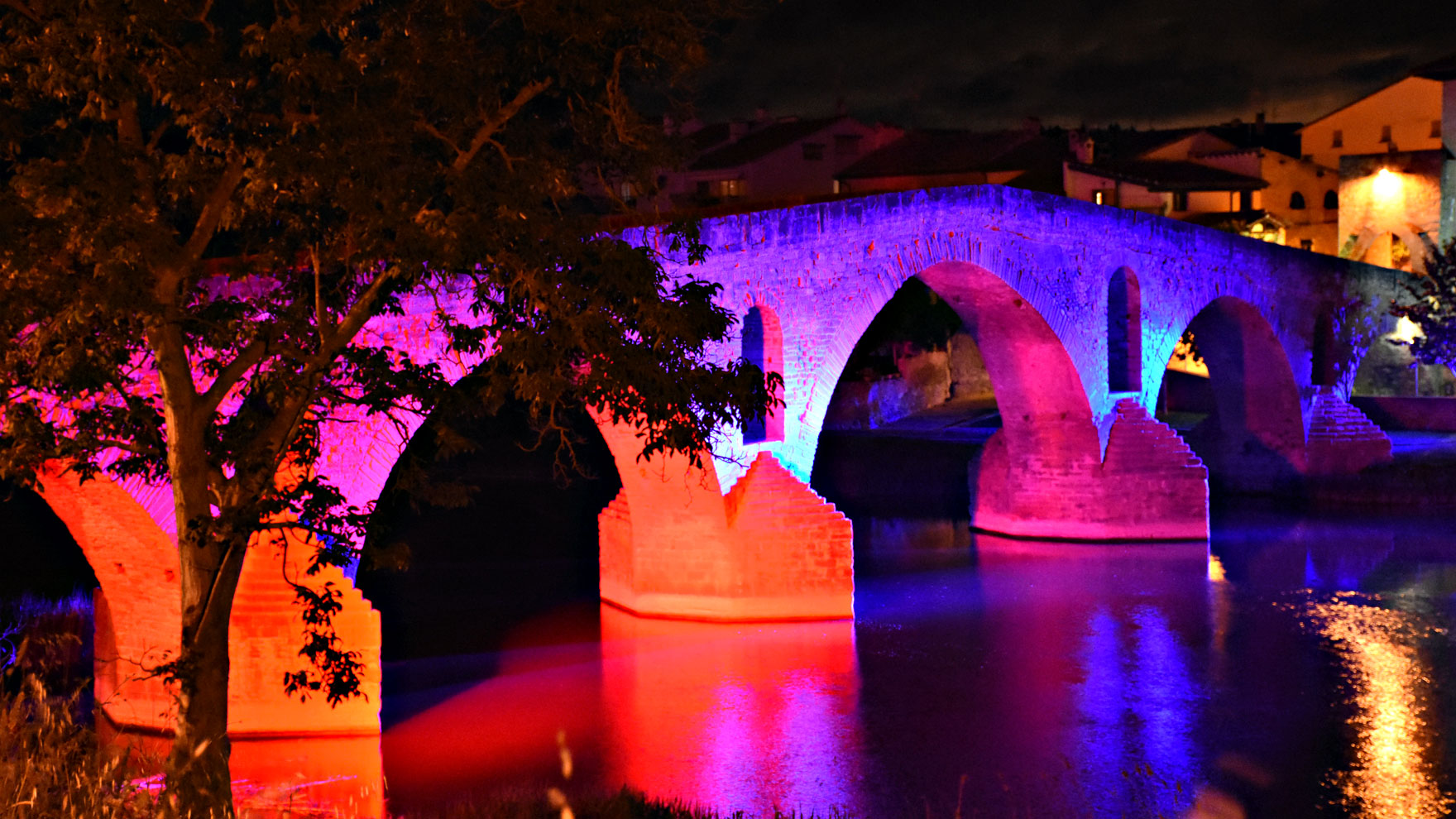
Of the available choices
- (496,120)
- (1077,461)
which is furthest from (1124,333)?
(496,120)

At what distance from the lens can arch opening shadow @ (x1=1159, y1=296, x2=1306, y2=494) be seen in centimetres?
2689

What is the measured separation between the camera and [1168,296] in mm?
23250

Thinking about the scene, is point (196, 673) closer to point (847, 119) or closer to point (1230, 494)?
point (1230, 494)

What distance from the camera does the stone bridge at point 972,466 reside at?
1151 cm

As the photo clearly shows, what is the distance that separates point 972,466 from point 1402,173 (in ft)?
70.9

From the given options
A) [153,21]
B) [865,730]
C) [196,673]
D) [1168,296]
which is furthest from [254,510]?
[1168,296]

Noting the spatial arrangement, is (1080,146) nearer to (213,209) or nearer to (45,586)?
(45,586)

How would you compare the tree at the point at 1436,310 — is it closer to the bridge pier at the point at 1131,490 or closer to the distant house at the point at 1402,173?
the distant house at the point at 1402,173

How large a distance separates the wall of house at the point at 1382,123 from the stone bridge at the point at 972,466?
13.8 metres

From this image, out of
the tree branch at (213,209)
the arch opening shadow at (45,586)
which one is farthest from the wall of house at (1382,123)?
the tree branch at (213,209)

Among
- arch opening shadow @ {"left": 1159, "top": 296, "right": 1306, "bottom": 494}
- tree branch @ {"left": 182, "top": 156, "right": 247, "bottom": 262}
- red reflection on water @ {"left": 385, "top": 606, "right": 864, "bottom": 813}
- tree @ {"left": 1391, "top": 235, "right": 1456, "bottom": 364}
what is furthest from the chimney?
tree branch @ {"left": 182, "top": 156, "right": 247, "bottom": 262}

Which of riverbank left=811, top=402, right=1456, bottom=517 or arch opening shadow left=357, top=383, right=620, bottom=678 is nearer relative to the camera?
arch opening shadow left=357, top=383, right=620, bottom=678

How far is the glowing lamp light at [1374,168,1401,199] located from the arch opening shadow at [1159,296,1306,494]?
14090mm

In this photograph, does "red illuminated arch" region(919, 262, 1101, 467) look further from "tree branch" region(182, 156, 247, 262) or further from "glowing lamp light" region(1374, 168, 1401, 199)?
"glowing lamp light" region(1374, 168, 1401, 199)
